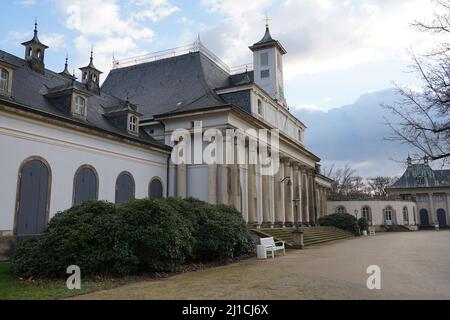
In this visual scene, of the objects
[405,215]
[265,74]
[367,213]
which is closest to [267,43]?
[265,74]

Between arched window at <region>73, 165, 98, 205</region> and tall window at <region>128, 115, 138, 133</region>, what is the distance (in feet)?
17.0

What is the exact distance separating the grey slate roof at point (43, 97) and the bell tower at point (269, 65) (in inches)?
611

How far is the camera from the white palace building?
1769cm

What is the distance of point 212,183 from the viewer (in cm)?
2633

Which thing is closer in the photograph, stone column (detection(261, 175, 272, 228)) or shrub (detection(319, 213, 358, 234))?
stone column (detection(261, 175, 272, 228))

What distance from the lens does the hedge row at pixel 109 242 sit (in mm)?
11500

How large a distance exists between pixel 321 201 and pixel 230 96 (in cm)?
3431

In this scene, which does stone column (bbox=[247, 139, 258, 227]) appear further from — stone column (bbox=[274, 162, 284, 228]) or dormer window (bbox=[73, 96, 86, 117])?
dormer window (bbox=[73, 96, 86, 117])

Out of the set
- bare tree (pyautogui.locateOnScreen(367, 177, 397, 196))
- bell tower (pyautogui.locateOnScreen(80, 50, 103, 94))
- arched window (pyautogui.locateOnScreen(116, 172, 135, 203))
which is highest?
bell tower (pyautogui.locateOnScreen(80, 50, 103, 94))

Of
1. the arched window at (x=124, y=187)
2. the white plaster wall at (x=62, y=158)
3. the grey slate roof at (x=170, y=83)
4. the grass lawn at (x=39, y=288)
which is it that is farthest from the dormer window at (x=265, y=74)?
the grass lawn at (x=39, y=288)

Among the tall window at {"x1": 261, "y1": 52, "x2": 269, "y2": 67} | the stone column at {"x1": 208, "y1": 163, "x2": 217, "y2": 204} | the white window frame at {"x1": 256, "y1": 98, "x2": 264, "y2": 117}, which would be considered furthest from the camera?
the tall window at {"x1": 261, "y1": 52, "x2": 269, "y2": 67}

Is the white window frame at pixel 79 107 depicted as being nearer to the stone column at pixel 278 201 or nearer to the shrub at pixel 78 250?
the shrub at pixel 78 250

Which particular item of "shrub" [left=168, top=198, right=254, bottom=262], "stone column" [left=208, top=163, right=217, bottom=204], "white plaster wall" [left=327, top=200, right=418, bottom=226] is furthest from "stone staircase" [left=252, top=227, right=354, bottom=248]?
"white plaster wall" [left=327, top=200, right=418, bottom=226]

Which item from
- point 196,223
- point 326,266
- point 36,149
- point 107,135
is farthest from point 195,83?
point 326,266
